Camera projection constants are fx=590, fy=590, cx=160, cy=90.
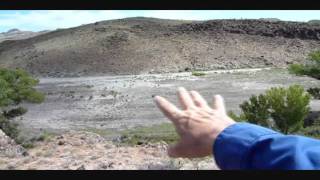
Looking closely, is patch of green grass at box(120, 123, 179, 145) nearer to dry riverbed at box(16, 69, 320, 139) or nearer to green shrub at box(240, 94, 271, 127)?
dry riverbed at box(16, 69, 320, 139)

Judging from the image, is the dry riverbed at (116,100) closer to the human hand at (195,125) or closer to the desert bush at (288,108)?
the desert bush at (288,108)

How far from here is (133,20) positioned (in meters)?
43.9

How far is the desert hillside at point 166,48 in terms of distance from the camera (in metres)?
31.0

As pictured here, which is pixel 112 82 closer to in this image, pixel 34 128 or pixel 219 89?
pixel 219 89

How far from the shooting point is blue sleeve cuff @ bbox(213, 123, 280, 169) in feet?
1.70

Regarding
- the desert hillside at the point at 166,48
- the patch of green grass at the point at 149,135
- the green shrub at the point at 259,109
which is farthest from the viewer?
the desert hillside at the point at 166,48

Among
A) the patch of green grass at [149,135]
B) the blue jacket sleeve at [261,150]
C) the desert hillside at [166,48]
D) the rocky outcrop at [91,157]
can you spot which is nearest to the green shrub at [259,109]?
the patch of green grass at [149,135]

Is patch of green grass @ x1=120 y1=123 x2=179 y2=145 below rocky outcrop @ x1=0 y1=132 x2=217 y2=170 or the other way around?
below

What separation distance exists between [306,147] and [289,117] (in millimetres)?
8344

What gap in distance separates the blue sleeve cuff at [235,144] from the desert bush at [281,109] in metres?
7.96

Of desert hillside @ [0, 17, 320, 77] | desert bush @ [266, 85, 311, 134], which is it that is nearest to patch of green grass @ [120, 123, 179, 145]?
desert bush @ [266, 85, 311, 134]

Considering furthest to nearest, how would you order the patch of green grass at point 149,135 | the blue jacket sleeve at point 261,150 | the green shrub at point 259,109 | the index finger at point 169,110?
the patch of green grass at point 149,135 → the green shrub at point 259,109 → the index finger at point 169,110 → the blue jacket sleeve at point 261,150

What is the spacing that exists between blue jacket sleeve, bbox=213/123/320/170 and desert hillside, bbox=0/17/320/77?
29210 millimetres

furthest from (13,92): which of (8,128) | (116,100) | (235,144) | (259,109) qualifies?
(235,144)
